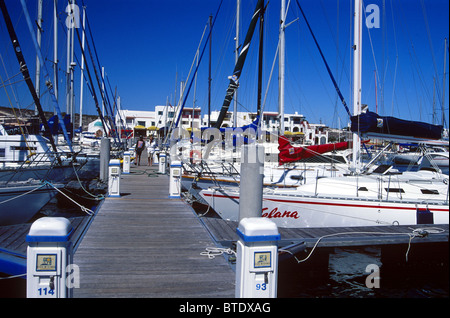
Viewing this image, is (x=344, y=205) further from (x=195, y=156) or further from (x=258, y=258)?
(x=195, y=156)

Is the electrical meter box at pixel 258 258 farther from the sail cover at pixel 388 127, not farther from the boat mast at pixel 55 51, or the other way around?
the boat mast at pixel 55 51

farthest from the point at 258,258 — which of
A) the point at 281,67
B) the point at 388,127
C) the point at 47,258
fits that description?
the point at 281,67

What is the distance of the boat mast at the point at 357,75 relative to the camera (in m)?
14.0

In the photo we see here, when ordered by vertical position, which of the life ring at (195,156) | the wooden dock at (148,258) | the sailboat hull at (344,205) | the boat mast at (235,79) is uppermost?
the boat mast at (235,79)

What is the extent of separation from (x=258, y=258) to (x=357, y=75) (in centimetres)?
1276

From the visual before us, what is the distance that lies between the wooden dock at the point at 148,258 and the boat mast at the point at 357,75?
702 cm

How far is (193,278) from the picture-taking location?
5477mm

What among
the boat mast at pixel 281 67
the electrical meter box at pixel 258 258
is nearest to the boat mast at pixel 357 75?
the boat mast at pixel 281 67

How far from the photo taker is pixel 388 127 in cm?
1262

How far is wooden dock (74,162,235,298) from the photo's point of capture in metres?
5.10

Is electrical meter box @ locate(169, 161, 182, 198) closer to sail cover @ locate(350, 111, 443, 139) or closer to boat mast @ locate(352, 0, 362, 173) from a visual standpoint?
sail cover @ locate(350, 111, 443, 139)

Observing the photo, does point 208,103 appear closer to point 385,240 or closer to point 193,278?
point 385,240
